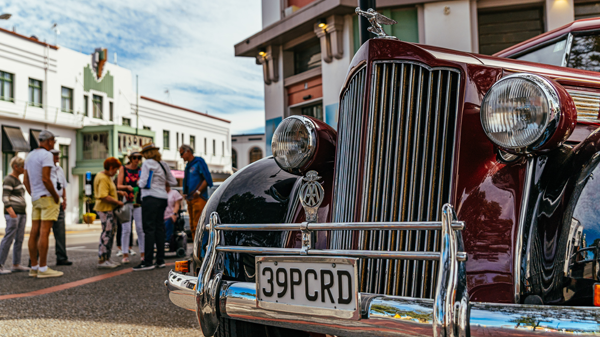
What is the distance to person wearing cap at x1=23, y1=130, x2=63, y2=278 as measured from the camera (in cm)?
536

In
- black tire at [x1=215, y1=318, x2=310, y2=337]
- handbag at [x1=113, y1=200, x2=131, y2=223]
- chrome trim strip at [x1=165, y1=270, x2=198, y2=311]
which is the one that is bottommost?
black tire at [x1=215, y1=318, x2=310, y2=337]

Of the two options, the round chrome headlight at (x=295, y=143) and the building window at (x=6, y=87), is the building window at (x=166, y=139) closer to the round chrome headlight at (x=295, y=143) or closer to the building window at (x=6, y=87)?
the building window at (x=6, y=87)

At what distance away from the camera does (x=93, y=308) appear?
389 centimetres

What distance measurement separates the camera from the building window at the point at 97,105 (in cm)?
2695

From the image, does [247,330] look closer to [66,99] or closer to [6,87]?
[6,87]

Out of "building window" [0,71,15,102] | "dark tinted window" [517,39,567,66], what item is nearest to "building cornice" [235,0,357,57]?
"dark tinted window" [517,39,567,66]

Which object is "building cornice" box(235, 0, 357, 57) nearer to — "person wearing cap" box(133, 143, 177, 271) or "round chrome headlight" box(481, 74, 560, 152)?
"person wearing cap" box(133, 143, 177, 271)

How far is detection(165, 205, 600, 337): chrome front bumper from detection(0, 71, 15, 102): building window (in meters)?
23.7

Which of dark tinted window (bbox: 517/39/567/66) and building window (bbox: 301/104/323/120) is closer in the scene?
dark tinted window (bbox: 517/39/567/66)

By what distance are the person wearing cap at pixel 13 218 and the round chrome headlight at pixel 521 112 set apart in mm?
5797

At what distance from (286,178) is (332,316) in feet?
3.57

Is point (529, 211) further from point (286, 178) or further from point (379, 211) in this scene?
point (286, 178)

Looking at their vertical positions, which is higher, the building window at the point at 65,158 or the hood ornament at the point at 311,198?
the building window at the point at 65,158

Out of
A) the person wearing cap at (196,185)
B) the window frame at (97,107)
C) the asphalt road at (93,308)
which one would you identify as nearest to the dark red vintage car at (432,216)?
the asphalt road at (93,308)
